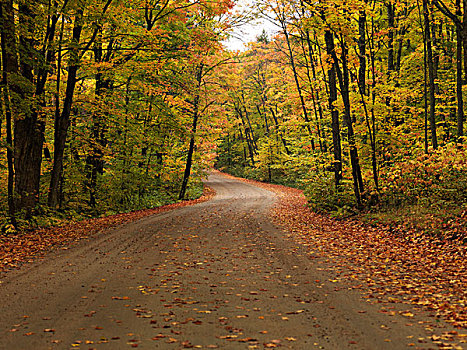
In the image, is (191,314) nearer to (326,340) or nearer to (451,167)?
(326,340)

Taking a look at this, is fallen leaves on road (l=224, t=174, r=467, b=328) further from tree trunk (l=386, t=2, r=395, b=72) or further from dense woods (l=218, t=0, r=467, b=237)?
tree trunk (l=386, t=2, r=395, b=72)

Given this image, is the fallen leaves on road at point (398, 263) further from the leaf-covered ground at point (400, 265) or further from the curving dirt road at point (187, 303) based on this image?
the curving dirt road at point (187, 303)

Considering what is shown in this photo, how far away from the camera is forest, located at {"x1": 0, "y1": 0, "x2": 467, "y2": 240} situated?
36.5ft

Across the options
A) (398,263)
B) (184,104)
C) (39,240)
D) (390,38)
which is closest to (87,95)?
(39,240)

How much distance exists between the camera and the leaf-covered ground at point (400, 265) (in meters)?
5.34

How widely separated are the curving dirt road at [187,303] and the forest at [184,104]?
14.3 ft

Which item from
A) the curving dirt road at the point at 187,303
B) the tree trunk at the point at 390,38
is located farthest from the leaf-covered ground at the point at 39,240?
the tree trunk at the point at 390,38

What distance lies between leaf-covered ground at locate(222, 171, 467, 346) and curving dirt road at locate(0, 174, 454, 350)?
0.50 meters

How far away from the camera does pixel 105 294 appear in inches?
231

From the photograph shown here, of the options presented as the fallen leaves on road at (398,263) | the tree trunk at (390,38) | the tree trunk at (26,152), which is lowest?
the fallen leaves on road at (398,263)

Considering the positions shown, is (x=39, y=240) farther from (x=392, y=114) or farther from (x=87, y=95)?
(x=392, y=114)

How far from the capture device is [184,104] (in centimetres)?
2177

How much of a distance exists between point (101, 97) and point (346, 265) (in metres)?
12.2

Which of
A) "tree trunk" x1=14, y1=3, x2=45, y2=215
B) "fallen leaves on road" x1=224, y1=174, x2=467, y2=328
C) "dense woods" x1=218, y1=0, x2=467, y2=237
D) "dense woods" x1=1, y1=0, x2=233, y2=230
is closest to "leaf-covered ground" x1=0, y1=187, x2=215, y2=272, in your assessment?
"dense woods" x1=1, y1=0, x2=233, y2=230
